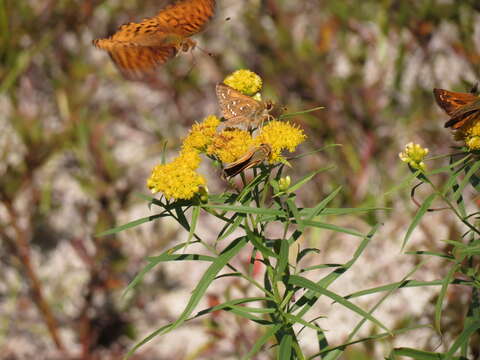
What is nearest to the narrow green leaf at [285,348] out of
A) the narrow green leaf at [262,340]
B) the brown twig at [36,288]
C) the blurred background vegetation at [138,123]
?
the narrow green leaf at [262,340]

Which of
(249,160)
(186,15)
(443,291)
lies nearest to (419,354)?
(443,291)

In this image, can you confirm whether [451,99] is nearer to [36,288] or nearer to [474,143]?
[474,143]

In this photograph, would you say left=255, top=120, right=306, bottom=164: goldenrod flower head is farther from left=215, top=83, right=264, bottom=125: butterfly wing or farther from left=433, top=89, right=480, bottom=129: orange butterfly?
left=433, top=89, right=480, bottom=129: orange butterfly

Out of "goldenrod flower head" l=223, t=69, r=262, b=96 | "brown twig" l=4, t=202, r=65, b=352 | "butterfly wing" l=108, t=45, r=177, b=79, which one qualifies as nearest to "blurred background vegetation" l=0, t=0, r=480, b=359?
"brown twig" l=4, t=202, r=65, b=352

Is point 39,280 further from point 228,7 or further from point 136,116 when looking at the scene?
point 228,7

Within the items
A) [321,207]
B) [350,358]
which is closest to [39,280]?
[350,358]

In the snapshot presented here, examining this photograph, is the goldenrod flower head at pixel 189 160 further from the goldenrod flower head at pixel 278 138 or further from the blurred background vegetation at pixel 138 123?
the blurred background vegetation at pixel 138 123
